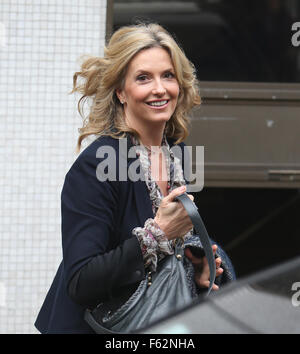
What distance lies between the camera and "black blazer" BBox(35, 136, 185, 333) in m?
2.46

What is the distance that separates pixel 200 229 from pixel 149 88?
22.5 inches

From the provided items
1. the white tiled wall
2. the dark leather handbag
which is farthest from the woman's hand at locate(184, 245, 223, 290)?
the white tiled wall

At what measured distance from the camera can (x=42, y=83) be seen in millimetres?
4609

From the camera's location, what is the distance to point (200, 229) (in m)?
2.45

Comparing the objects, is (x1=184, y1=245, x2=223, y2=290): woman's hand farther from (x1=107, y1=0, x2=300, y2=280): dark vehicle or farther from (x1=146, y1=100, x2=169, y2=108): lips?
(x1=107, y1=0, x2=300, y2=280): dark vehicle

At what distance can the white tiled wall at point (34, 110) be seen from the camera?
4.60 m

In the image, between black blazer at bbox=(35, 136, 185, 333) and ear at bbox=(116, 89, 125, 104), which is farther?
ear at bbox=(116, 89, 125, 104)

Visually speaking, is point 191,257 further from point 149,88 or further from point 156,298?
point 149,88

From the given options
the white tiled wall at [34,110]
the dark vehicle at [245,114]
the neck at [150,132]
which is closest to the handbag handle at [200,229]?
the neck at [150,132]

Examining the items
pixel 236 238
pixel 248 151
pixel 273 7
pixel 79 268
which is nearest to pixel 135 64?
pixel 79 268

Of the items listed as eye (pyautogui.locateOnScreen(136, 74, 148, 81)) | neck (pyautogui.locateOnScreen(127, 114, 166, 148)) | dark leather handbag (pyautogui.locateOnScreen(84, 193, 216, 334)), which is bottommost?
dark leather handbag (pyautogui.locateOnScreen(84, 193, 216, 334))

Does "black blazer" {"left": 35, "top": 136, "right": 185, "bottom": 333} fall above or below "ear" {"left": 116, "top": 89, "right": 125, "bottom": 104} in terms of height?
below

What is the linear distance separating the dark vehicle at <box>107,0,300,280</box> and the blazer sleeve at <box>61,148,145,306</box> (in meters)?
2.32

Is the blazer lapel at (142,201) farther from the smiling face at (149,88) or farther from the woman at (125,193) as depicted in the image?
the smiling face at (149,88)
